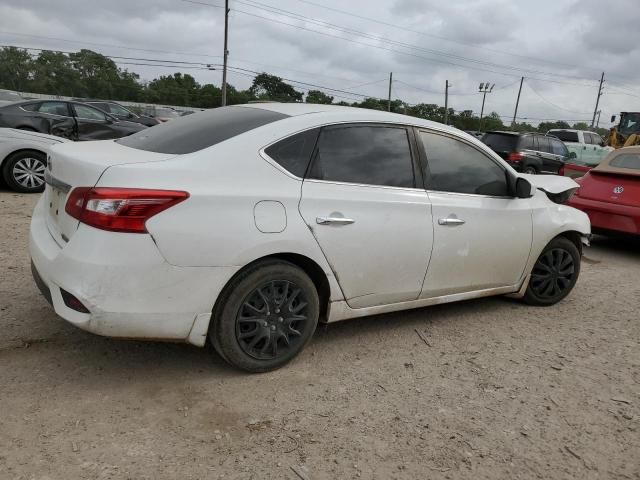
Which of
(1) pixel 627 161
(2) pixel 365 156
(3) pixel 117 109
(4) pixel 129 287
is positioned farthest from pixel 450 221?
(3) pixel 117 109

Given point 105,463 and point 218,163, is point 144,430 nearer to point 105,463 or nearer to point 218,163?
point 105,463

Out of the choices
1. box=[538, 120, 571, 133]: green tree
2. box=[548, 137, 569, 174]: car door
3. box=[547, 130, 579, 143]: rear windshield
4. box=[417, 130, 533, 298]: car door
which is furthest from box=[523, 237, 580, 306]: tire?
box=[538, 120, 571, 133]: green tree

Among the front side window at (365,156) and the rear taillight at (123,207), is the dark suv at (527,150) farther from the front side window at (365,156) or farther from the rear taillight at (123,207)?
the rear taillight at (123,207)

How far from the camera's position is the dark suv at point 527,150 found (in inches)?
606

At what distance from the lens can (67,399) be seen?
2785 mm

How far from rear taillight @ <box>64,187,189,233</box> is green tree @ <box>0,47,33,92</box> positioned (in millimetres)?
63693

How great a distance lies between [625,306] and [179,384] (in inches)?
161

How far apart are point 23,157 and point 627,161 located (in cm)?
852

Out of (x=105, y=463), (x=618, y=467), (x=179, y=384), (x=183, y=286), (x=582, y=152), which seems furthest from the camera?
(x=582, y=152)

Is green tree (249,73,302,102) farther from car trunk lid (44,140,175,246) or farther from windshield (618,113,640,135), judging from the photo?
car trunk lid (44,140,175,246)

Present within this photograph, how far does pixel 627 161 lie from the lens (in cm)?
729

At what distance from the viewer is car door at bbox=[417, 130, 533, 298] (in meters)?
3.74

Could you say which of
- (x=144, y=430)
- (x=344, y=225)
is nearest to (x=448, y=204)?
(x=344, y=225)

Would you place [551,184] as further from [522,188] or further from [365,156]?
[365,156]
